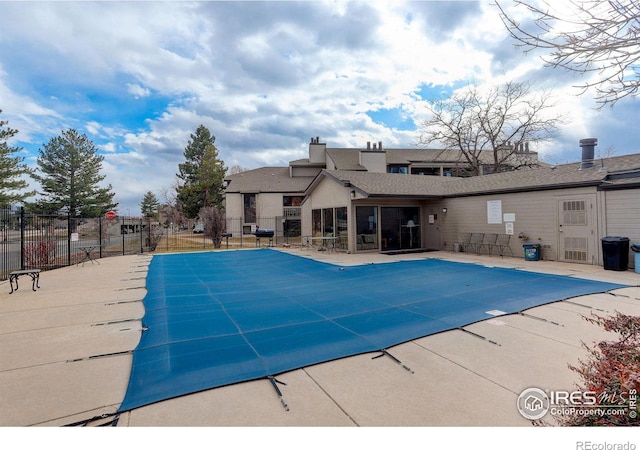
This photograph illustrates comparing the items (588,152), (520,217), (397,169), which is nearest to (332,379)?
(520,217)

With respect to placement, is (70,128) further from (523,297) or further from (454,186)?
(523,297)

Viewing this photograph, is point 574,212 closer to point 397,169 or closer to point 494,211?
point 494,211

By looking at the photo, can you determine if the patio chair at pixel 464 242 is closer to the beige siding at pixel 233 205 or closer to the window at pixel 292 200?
the window at pixel 292 200

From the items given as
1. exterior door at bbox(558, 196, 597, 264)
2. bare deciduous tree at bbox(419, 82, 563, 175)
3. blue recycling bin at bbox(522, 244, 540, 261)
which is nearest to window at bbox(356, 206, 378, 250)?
blue recycling bin at bbox(522, 244, 540, 261)

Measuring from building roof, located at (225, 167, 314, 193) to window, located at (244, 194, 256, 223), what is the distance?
0.67 metres

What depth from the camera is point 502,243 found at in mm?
12625

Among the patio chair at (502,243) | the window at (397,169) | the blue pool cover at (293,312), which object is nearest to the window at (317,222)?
the blue pool cover at (293,312)

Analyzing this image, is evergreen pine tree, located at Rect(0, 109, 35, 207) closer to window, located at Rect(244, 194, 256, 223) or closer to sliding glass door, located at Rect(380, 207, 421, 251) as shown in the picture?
window, located at Rect(244, 194, 256, 223)

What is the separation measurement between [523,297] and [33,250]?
50.1ft

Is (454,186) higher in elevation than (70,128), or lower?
lower

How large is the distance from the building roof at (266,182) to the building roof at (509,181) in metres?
9.90

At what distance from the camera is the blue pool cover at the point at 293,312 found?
334 centimetres
